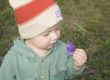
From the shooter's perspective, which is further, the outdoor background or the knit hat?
the outdoor background

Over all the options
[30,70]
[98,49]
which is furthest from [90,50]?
[30,70]

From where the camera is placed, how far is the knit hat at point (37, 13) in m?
3.10

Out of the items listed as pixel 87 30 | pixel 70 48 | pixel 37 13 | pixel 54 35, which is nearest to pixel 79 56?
pixel 70 48

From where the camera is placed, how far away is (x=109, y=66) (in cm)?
464

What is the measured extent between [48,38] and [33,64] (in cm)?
34

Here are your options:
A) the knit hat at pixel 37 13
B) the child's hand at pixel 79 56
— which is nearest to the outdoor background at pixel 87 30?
the child's hand at pixel 79 56

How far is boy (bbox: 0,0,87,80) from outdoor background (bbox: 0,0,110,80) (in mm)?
1101

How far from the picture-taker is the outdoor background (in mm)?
4609

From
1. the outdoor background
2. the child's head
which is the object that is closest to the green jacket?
the child's head

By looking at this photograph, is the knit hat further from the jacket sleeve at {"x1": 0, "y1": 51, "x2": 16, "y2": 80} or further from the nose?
the jacket sleeve at {"x1": 0, "y1": 51, "x2": 16, "y2": 80}

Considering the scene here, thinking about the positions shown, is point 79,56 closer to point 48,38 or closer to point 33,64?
point 48,38

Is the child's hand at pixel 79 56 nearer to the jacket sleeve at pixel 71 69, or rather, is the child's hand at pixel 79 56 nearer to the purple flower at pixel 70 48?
the purple flower at pixel 70 48

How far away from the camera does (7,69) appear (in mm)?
3355

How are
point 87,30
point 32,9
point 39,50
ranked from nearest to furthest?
point 32,9
point 39,50
point 87,30
